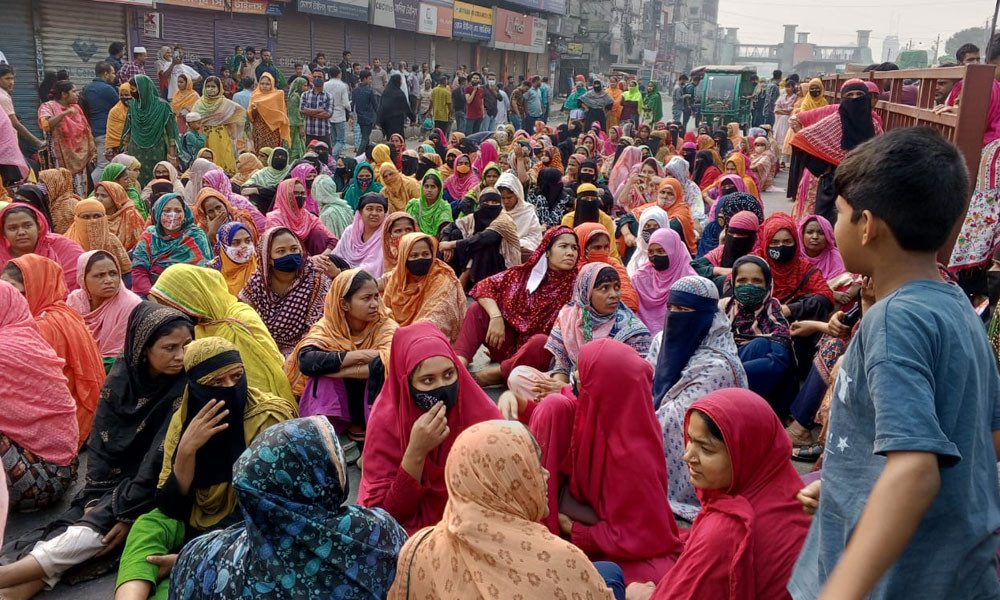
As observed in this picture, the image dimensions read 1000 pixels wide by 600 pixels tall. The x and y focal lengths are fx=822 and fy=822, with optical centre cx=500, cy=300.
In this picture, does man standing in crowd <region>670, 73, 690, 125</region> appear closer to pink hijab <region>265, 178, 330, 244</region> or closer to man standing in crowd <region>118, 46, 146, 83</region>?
man standing in crowd <region>118, 46, 146, 83</region>

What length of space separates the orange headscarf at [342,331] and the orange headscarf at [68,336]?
38.4 inches

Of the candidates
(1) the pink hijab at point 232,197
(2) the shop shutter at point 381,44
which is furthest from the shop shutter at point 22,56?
(2) the shop shutter at point 381,44

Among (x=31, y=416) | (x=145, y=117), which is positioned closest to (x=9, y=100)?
(x=145, y=117)

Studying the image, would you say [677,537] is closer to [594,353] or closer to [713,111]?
[594,353]

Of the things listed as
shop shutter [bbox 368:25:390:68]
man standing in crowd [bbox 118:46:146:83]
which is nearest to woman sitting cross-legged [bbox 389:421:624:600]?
man standing in crowd [bbox 118:46:146:83]

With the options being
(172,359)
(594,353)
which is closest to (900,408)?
(594,353)

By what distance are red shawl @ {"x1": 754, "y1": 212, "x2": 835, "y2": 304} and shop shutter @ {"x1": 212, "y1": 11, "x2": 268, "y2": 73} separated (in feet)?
48.5

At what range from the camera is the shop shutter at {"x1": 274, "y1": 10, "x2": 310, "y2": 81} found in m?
18.8

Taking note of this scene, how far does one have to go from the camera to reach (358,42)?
70.7 feet

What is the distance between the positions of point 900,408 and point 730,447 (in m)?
0.98

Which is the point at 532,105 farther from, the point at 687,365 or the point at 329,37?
the point at 687,365

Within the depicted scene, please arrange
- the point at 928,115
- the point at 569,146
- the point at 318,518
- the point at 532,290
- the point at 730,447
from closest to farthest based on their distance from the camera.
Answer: the point at 318,518, the point at 730,447, the point at 928,115, the point at 532,290, the point at 569,146

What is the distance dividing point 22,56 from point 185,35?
4.00m

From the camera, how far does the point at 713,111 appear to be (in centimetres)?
1816
